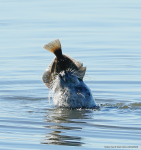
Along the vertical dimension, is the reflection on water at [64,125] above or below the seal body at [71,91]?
below

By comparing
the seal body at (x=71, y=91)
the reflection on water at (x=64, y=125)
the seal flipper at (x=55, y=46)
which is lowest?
the reflection on water at (x=64, y=125)

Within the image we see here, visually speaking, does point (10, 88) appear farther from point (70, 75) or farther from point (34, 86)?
point (70, 75)

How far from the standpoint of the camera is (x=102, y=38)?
53.2ft

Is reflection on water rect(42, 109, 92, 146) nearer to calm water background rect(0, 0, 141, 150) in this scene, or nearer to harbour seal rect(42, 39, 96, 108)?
calm water background rect(0, 0, 141, 150)

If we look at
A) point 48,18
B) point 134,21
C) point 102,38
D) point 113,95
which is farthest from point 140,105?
point 48,18

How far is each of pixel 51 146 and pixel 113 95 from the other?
12.3 feet

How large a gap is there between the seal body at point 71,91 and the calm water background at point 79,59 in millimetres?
172

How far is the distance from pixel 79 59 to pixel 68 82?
5086mm

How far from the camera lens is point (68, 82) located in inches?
349

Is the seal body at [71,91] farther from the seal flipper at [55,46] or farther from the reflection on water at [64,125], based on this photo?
the seal flipper at [55,46]

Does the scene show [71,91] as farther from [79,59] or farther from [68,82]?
[79,59]

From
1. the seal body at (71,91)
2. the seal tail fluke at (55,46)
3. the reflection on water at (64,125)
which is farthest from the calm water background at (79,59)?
the seal tail fluke at (55,46)

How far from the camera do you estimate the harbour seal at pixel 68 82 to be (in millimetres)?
8781

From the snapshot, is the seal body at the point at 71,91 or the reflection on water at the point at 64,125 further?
the seal body at the point at 71,91
